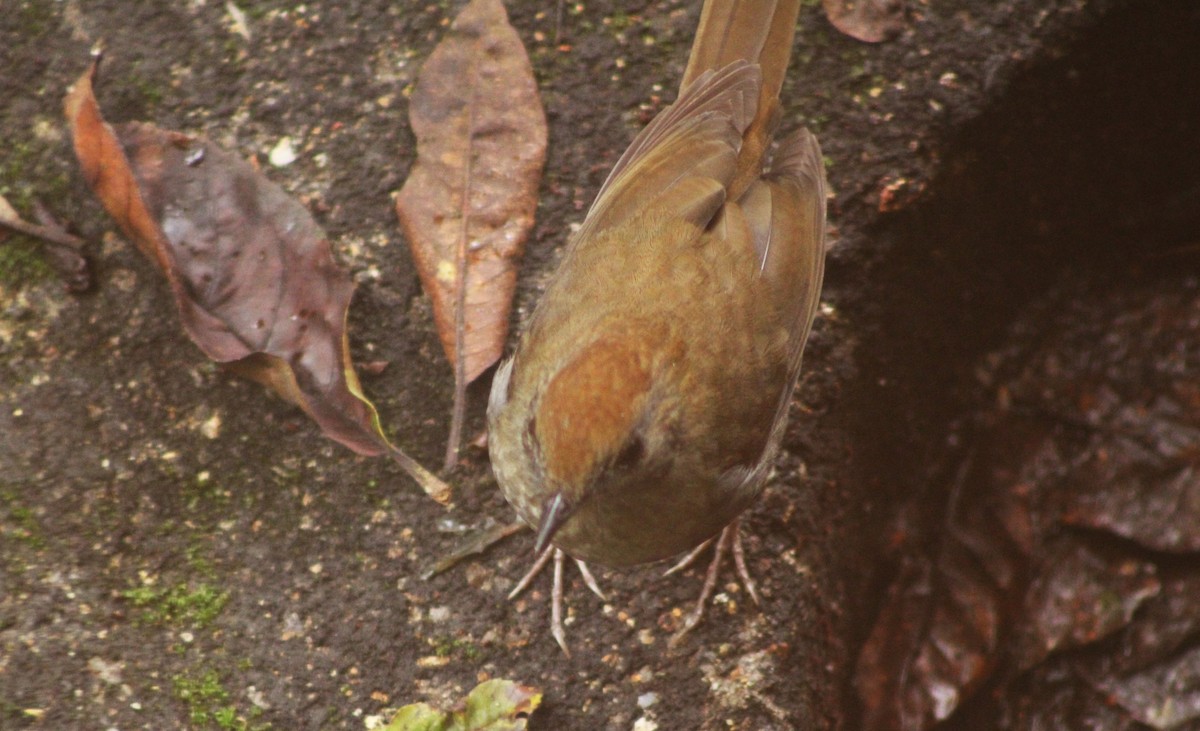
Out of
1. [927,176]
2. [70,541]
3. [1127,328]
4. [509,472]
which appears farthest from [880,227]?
[70,541]

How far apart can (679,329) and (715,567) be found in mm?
790

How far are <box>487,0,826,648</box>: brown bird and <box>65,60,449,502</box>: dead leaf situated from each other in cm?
47

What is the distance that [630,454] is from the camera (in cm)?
294

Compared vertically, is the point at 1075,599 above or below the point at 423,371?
below

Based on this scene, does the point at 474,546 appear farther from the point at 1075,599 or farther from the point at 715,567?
the point at 1075,599

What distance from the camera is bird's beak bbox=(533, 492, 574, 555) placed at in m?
2.85

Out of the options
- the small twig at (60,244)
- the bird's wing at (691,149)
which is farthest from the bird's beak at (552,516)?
the small twig at (60,244)

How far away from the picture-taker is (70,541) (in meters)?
3.41

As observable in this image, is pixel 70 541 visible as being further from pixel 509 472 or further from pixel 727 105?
pixel 727 105

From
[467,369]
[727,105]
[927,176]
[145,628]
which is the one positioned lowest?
[145,628]

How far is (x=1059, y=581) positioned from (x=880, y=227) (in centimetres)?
129

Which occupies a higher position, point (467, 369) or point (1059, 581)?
point (467, 369)

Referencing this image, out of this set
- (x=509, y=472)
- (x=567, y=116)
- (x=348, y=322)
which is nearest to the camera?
(x=509, y=472)

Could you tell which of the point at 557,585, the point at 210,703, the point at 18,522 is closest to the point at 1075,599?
the point at 557,585
